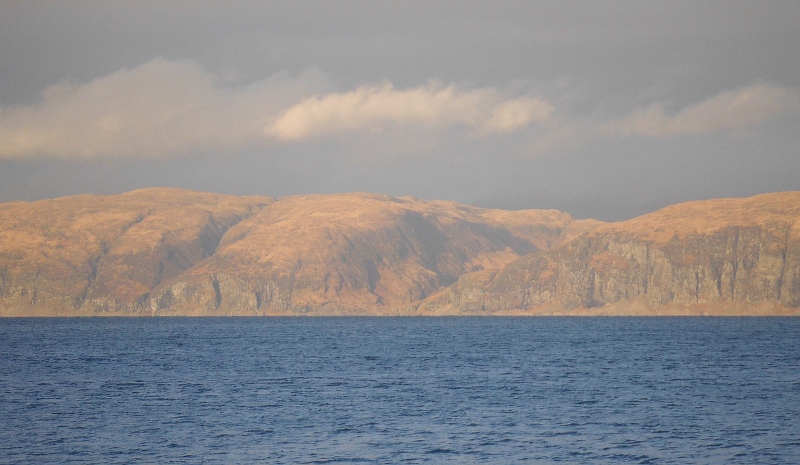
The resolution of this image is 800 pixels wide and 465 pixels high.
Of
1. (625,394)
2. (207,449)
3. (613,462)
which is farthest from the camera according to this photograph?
(625,394)

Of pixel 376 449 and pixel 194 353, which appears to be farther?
pixel 194 353

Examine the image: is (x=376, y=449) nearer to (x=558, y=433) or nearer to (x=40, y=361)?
(x=558, y=433)

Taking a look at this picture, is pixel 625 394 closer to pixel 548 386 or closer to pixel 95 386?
Answer: pixel 548 386

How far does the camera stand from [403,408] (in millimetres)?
75625

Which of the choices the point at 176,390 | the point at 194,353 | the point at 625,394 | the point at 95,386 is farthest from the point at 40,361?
the point at 625,394

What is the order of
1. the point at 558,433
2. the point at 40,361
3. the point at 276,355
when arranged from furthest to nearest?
the point at 276,355
the point at 40,361
the point at 558,433

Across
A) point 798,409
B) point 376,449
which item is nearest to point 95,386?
point 376,449

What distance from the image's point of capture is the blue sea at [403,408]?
56281mm

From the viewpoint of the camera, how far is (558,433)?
62.9 m

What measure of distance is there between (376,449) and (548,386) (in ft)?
127

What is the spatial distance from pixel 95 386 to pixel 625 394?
179 ft

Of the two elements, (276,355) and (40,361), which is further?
(276,355)

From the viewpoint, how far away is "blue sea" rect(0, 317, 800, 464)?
56281 millimetres

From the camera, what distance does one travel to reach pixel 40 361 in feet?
409
